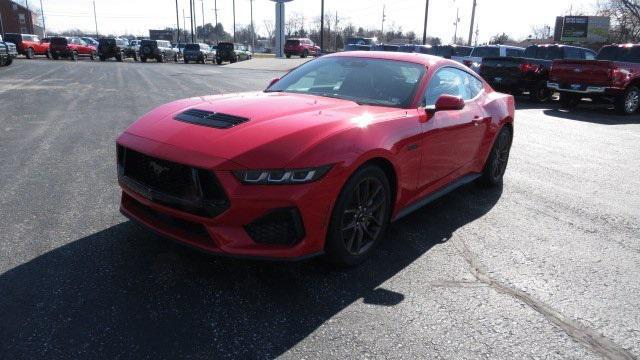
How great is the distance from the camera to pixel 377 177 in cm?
343

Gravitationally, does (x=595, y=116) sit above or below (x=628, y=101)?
below

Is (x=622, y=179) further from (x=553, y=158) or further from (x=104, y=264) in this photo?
(x=104, y=264)

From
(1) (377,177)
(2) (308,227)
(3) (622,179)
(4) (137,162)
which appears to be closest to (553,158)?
(3) (622,179)

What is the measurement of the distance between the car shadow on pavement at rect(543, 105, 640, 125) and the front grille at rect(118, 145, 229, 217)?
38.7ft

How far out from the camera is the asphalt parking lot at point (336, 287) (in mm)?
2600

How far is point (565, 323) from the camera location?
2.91 meters

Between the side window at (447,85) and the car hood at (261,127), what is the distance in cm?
61

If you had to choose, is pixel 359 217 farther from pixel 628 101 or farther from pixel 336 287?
pixel 628 101

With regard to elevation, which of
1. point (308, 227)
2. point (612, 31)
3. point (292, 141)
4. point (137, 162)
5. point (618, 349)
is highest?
point (612, 31)

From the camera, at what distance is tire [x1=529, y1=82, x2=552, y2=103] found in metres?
15.7

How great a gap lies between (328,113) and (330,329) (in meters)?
1.53

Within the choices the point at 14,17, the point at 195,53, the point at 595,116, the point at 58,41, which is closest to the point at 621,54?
the point at 595,116

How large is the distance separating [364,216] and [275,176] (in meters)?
0.90

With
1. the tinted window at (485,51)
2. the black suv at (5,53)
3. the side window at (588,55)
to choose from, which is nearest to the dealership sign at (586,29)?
the tinted window at (485,51)
